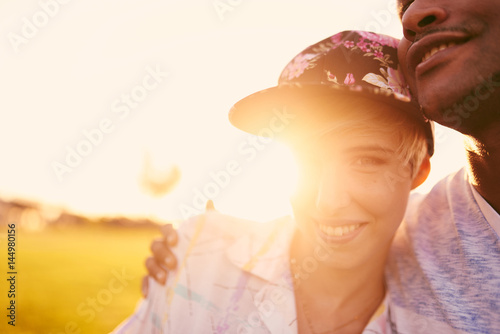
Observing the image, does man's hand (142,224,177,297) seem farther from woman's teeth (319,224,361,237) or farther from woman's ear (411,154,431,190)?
woman's ear (411,154,431,190)

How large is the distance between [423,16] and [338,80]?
52 centimetres

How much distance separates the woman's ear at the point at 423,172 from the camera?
253 cm

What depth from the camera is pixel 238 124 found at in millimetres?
2729

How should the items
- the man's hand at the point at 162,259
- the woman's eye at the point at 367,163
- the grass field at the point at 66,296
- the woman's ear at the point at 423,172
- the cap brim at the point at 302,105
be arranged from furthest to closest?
the grass field at the point at 66,296 → the woman's ear at the point at 423,172 → the man's hand at the point at 162,259 → the woman's eye at the point at 367,163 → the cap brim at the point at 302,105

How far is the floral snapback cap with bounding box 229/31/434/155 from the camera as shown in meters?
2.07

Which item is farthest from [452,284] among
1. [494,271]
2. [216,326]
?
[216,326]

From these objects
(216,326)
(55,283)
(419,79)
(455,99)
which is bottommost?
(55,283)

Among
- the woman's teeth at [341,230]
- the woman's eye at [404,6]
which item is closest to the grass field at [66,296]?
the woman's teeth at [341,230]

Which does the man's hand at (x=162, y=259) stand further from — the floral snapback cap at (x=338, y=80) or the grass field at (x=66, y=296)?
the grass field at (x=66, y=296)

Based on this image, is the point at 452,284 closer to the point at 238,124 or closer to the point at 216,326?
the point at 216,326

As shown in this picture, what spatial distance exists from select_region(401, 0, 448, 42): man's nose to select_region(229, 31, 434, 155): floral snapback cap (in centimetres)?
24

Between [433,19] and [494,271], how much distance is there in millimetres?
1345

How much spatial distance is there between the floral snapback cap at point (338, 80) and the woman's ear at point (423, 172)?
9cm

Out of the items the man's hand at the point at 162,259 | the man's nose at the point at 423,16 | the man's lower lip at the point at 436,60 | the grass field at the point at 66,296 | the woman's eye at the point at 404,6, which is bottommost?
the grass field at the point at 66,296
